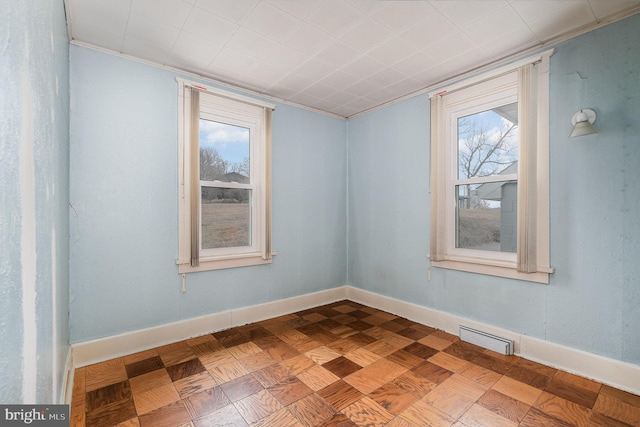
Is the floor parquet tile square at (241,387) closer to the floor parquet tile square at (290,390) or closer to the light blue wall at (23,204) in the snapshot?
the floor parquet tile square at (290,390)

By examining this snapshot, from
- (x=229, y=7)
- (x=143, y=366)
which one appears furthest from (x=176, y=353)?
(x=229, y=7)

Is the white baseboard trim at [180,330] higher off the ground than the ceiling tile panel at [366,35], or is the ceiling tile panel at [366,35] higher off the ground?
the ceiling tile panel at [366,35]

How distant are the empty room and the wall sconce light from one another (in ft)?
0.07

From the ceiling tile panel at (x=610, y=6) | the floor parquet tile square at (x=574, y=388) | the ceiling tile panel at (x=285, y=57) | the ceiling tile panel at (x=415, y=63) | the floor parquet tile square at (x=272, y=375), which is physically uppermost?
the ceiling tile panel at (x=610, y=6)

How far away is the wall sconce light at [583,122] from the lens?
6.73 ft

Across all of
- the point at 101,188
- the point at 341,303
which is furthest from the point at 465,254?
the point at 101,188

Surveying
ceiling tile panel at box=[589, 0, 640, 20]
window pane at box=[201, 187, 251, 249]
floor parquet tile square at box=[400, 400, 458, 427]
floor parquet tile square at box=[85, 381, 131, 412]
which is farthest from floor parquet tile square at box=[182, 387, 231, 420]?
ceiling tile panel at box=[589, 0, 640, 20]

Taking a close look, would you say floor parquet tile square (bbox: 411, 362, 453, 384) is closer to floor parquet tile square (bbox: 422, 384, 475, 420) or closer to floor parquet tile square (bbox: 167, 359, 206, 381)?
floor parquet tile square (bbox: 422, 384, 475, 420)

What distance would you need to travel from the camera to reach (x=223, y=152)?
3.19 m

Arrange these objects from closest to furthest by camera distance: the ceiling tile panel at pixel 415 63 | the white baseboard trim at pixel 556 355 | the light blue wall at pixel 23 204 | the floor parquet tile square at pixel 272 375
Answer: the light blue wall at pixel 23 204, the white baseboard trim at pixel 556 355, the floor parquet tile square at pixel 272 375, the ceiling tile panel at pixel 415 63

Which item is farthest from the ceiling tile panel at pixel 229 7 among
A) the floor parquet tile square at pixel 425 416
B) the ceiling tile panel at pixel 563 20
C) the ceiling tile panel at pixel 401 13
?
the floor parquet tile square at pixel 425 416

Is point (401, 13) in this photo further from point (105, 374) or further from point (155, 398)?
point (105, 374)

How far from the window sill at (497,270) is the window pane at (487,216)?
208mm

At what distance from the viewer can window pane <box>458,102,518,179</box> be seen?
2695 mm
